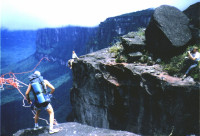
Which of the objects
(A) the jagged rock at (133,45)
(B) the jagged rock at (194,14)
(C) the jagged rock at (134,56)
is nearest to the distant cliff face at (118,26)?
(B) the jagged rock at (194,14)

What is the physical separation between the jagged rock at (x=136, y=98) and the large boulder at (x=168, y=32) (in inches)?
53.6

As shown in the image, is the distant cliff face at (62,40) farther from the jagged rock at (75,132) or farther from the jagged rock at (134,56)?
the jagged rock at (75,132)

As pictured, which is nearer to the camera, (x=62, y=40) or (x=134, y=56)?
(x=134, y=56)

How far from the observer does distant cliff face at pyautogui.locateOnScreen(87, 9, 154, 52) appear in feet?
176

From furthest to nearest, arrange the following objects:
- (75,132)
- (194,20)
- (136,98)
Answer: (194,20), (136,98), (75,132)

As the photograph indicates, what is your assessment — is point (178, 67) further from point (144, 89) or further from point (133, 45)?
point (133, 45)

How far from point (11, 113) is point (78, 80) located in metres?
73.1

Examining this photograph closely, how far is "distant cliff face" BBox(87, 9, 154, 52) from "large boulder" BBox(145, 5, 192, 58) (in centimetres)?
4387

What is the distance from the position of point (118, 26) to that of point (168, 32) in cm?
5678

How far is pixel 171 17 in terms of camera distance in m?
8.70

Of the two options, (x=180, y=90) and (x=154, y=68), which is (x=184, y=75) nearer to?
(x=180, y=90)

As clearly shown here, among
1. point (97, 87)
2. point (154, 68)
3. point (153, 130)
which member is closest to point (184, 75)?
point (154, 68)

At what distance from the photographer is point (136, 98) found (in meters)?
8.14

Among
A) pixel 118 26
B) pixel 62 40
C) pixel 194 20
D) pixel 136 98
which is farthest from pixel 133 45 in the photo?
pixel 62 40
